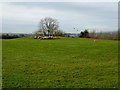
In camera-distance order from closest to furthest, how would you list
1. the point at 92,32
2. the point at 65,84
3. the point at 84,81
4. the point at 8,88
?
the point at 8,88
the point at 65,84
the point at 84,81
the point at 92,32

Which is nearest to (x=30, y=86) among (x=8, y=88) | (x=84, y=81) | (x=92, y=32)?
(x=8, y=88)

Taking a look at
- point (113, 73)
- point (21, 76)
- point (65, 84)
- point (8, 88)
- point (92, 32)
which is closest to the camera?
point (8, 88)

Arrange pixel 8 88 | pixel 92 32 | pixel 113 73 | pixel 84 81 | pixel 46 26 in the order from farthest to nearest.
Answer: pixel 46 26 < pixel 92 32 < pixel 113 73 < pixel 84 81 < pixel 8 88

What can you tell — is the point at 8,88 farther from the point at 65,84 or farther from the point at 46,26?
the point at 46,26

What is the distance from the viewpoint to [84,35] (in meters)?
26.4

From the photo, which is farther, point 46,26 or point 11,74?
point 46,26

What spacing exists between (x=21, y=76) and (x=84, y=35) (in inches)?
935

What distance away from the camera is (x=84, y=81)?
3049 millimetres

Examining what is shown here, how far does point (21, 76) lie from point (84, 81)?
144 cm

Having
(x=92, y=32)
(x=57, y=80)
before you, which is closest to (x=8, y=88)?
(x=57, y=80)

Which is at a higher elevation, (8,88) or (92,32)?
(92,32)

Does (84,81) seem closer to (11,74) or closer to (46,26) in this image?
(11,74)

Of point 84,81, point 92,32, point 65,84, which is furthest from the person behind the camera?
point 92,32

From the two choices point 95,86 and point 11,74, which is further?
point 11,74
